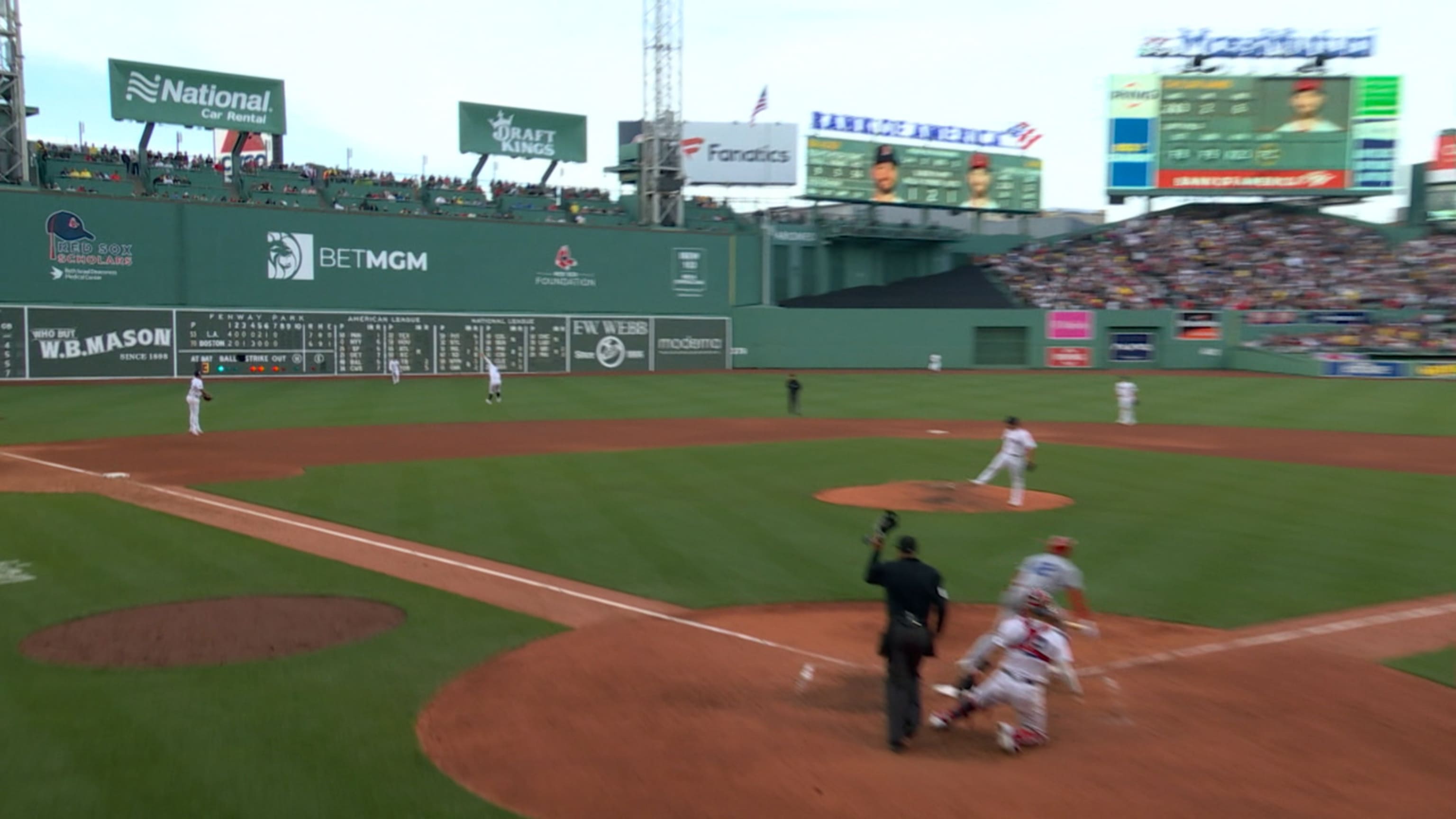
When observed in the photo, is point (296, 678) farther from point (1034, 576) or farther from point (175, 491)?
point (175, 491)

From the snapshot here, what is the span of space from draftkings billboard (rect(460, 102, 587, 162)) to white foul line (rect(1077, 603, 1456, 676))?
2213 inches

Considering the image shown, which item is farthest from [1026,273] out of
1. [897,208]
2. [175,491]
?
[175,491]

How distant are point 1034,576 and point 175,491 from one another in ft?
54.7

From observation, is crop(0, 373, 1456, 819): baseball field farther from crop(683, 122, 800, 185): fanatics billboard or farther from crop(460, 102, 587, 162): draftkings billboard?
crop(683, 122, 800, 185): fanatics billboard

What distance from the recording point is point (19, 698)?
9.26 meters

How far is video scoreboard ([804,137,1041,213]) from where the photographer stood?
234 ft

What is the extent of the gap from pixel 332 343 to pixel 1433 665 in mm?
46847

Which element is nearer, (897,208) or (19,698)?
(19,698)

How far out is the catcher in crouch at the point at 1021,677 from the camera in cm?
842

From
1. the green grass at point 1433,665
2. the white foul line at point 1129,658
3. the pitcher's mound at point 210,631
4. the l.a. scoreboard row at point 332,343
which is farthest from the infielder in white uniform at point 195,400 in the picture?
the green grass at point 1433,665

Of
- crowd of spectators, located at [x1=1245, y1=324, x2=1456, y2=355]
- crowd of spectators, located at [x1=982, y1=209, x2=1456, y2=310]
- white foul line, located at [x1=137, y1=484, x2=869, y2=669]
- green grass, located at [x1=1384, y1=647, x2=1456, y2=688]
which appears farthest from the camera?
crowd of spectators, located at [x1=982, y1=209, x2=1456, y2=310]

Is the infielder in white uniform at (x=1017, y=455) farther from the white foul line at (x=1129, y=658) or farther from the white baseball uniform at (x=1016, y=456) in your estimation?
the white foul line at (x=1129, y=658)

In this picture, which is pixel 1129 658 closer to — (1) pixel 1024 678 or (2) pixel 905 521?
(1) pixel 1024 678

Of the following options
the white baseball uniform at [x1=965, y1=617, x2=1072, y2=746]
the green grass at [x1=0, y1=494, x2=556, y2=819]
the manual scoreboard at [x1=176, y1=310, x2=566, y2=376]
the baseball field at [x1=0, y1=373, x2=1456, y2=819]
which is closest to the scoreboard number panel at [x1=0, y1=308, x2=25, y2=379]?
the manual scoreboard at [x1=176, y1=310, x2=566, y2=376]
